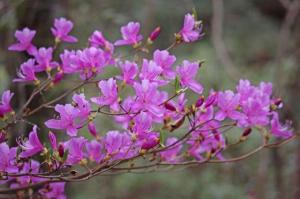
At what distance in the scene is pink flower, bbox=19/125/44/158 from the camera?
111cm

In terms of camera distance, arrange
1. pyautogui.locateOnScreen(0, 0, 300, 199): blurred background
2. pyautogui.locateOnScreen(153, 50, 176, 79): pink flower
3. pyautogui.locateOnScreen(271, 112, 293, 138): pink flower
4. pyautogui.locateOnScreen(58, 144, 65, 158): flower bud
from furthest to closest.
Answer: pyautogui.locateOnScreen(0, 0, 300, 199): blurred background → pyautogui.locateOnScreen(271, 112, 293, 138): pink flower → pyautogui.locateOnScreen(153, 50, 176, 79): pink flower → pyautogui.locateOnScreen(58, 144, 65, 158): flower bud

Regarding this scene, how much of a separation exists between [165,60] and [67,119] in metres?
0.25

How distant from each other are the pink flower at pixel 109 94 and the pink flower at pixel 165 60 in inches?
4.7

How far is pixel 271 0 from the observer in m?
5.07

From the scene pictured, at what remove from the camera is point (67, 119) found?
3.57 feet

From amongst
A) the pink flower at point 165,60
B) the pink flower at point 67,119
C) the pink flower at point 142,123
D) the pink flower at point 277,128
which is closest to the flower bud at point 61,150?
the pink flower at point 67,119

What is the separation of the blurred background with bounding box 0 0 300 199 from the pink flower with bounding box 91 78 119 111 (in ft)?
3.05

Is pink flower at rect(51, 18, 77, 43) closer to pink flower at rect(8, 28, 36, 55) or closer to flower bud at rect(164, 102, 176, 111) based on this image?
pink flower at rect(8, 28, 36, 55)

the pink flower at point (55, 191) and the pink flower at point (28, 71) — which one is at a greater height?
the pink flower at point (28, 71)

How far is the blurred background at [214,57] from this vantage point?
246cm

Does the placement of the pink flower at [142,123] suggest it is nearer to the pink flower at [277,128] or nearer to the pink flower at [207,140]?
the pink flower at [207,140]

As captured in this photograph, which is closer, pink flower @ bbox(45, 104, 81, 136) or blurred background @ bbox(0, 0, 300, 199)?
pink flower @ bbox(45, 104, 81, 136)

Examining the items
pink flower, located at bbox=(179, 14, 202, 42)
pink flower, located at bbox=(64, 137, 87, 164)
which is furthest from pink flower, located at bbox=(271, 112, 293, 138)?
pink flower, located at bbox=(64, 137, 87, 164)

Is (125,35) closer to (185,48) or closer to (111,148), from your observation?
(111,148)
